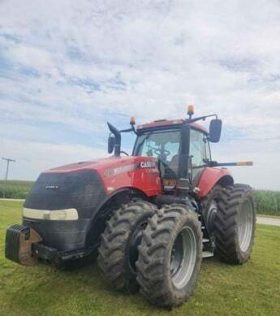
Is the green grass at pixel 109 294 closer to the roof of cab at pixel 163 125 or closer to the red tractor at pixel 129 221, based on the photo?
the red tractor at pixel 129 221

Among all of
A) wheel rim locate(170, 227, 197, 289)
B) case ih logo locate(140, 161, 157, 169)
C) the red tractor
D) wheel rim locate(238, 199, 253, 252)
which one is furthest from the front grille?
wheel rim locate(238, 199, 253, 252)

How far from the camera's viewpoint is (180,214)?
5316 mm

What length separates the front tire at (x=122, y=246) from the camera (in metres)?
5.09

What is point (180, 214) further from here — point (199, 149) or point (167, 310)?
point (199, 149)

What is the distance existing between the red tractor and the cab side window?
8.5 inches

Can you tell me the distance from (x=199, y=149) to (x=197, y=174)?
0.54 m

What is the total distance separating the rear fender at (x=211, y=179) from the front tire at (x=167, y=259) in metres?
1.49

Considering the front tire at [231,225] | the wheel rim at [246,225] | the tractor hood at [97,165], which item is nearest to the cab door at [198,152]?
the front tire at [231,225]

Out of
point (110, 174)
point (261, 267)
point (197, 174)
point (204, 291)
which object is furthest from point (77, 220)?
point (261, 267)

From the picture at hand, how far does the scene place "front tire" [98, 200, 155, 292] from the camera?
5094 millimetres

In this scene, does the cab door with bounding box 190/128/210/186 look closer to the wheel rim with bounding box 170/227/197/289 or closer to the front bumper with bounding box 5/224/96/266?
the wheel rim with bounding box 170/227/197/289

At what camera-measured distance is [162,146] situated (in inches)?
280

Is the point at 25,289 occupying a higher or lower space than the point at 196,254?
lower

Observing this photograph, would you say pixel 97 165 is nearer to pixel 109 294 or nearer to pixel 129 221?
pixel 129 221
